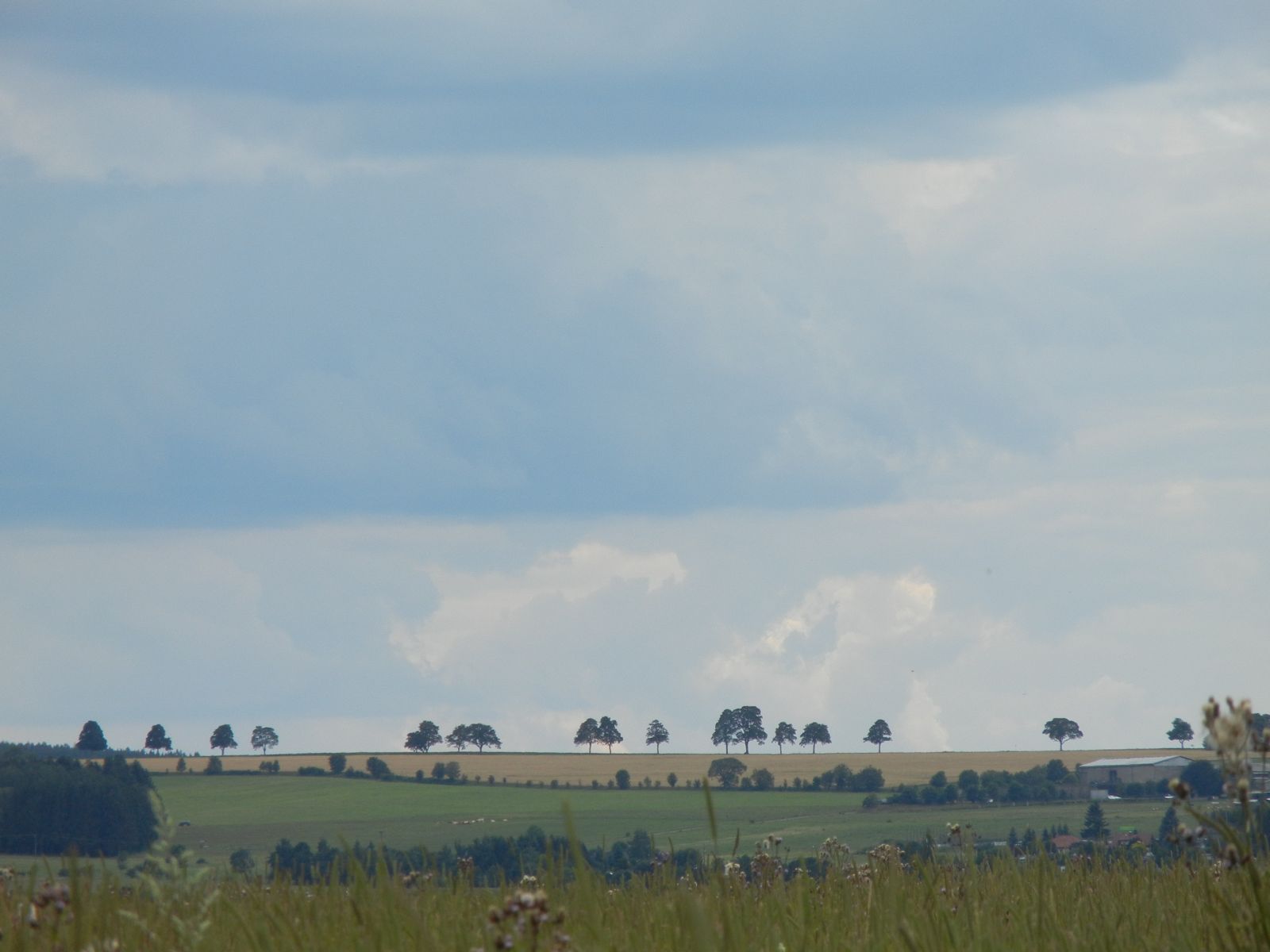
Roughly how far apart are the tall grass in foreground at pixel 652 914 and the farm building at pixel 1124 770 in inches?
4838

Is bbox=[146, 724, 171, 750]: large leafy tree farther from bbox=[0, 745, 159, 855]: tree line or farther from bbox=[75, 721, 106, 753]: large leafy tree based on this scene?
bbox=[0, 745, 159, 855]: tree line

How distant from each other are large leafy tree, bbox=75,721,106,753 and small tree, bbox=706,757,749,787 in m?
84.4

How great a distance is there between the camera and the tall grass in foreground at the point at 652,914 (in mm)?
5188

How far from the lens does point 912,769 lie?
14888cm

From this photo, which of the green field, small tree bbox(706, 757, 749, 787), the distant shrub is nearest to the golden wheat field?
small tree bbox(706, 757, 749, 787)

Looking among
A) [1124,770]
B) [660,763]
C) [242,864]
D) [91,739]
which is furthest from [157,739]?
[242,864]

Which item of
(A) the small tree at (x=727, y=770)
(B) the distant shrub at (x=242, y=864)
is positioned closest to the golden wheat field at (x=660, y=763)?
(A) the small tree at (x=727, y=770)

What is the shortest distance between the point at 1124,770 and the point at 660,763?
2181 inches

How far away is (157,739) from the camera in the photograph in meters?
194

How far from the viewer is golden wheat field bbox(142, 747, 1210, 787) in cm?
14562

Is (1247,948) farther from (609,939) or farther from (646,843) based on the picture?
(646,843)

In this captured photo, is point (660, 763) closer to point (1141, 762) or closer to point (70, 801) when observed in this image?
point (1141, 762)

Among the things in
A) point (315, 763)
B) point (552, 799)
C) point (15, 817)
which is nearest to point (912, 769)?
point (552, 799)

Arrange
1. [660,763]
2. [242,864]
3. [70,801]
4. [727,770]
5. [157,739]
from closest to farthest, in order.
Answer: [242,864] < [70,801] < [727,770] < [660,763] < [157,739]
